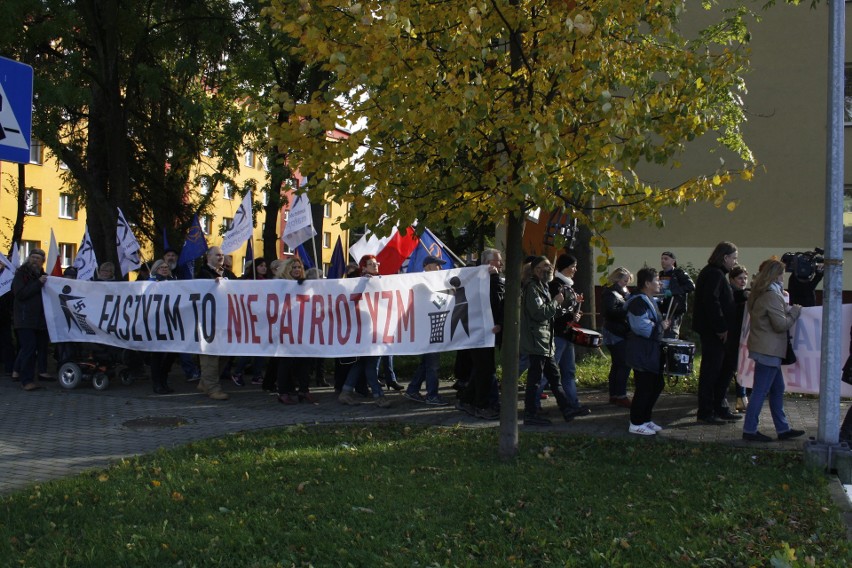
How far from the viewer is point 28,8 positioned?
574 inches

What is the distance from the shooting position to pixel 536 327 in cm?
918

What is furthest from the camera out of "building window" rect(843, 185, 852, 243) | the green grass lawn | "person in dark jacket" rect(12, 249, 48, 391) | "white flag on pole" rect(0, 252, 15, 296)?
"building window" rect(843, 185, 852, 243)

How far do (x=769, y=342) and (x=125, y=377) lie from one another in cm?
885

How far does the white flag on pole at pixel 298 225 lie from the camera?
41.8 ft

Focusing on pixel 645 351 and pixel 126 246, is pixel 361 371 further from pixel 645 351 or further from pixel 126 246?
pixel 126 246

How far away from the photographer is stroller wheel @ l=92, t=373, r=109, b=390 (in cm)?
1209

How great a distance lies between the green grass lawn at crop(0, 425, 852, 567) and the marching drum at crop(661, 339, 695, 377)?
88 cm

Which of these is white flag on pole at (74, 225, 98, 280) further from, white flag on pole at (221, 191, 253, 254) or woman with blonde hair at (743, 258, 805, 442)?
woman with blonde hair at (743, 258, 805, 442)

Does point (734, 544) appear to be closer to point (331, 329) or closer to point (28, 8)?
point (331, 329)

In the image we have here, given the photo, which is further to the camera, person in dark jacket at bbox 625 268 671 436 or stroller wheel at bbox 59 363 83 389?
stroller wheel at bbox 59 363 83 389

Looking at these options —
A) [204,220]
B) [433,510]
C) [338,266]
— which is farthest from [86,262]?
[204,220]

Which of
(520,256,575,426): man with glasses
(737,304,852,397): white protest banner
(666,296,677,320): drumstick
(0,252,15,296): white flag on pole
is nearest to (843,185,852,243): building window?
(666,296,677,320): drumstick

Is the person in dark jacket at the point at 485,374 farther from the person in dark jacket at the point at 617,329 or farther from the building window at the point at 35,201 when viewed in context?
the building window at the point at 35,201

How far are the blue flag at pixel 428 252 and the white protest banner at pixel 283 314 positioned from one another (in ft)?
4.92
